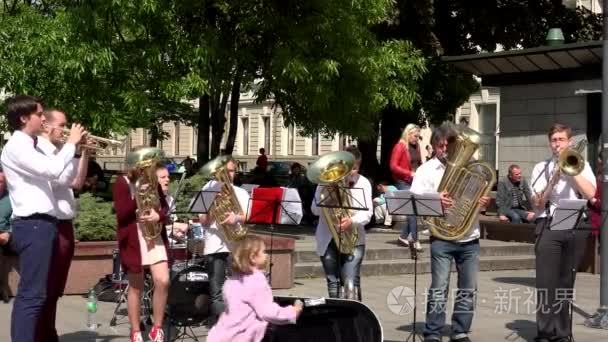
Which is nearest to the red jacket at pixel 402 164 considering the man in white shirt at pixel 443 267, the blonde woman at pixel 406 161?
the blonde woman at pixel 406 161

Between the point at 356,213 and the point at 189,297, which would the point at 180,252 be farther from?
the point at 356,213

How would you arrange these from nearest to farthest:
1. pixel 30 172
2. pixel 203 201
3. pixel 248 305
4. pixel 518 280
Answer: pixel 248 305 → pixel 30 172 → pixel 203 201 → pixel 518 280

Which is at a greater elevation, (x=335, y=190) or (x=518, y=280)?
(x=335, y=190)

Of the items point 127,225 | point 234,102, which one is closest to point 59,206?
point 127,225

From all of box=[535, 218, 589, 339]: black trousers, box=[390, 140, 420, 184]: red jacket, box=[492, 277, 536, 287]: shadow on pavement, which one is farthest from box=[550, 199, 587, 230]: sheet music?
box=[390, 140, 420, 184]: red jacket

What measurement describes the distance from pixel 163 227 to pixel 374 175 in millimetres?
19646

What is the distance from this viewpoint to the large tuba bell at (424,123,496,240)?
895cm

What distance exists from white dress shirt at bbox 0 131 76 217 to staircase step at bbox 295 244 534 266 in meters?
7.25

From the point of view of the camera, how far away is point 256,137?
65.9m

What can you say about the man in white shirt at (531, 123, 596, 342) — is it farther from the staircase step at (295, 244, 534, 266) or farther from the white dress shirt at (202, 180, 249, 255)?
the staircase step at (295, 244, 534, 266)

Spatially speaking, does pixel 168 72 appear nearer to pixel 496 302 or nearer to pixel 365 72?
pixel 365 72

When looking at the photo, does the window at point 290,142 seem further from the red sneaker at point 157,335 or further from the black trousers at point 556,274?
the red sneaker at point 157,335

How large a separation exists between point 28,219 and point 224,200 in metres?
2.44

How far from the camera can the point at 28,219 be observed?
783cm
